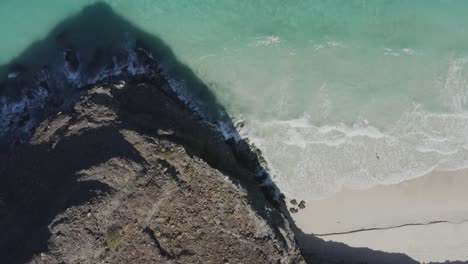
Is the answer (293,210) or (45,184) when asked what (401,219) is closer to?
(293,210)

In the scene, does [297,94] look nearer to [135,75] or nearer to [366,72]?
[366,72]

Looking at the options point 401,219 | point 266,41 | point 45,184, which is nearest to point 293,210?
point 401,219

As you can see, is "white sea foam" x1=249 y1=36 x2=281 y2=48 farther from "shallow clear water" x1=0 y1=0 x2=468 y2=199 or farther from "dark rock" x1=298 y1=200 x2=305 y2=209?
"dark rock" x1=298 y1=200 x2=305 y2=209

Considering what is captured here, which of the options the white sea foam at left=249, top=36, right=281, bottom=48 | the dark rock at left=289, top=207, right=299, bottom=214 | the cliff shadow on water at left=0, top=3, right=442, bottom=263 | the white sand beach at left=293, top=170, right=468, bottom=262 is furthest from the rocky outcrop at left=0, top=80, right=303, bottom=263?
the white sea foam at left=249, top=36, right=281, bottom=48

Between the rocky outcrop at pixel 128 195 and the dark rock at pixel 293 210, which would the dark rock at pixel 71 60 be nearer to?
the rocky outcrop at pixel 128 195

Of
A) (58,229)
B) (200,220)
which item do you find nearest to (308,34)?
(200,220)

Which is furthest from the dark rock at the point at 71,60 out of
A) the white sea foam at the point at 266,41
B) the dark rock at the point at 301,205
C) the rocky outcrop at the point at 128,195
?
the dark rock at the point at 301,205
